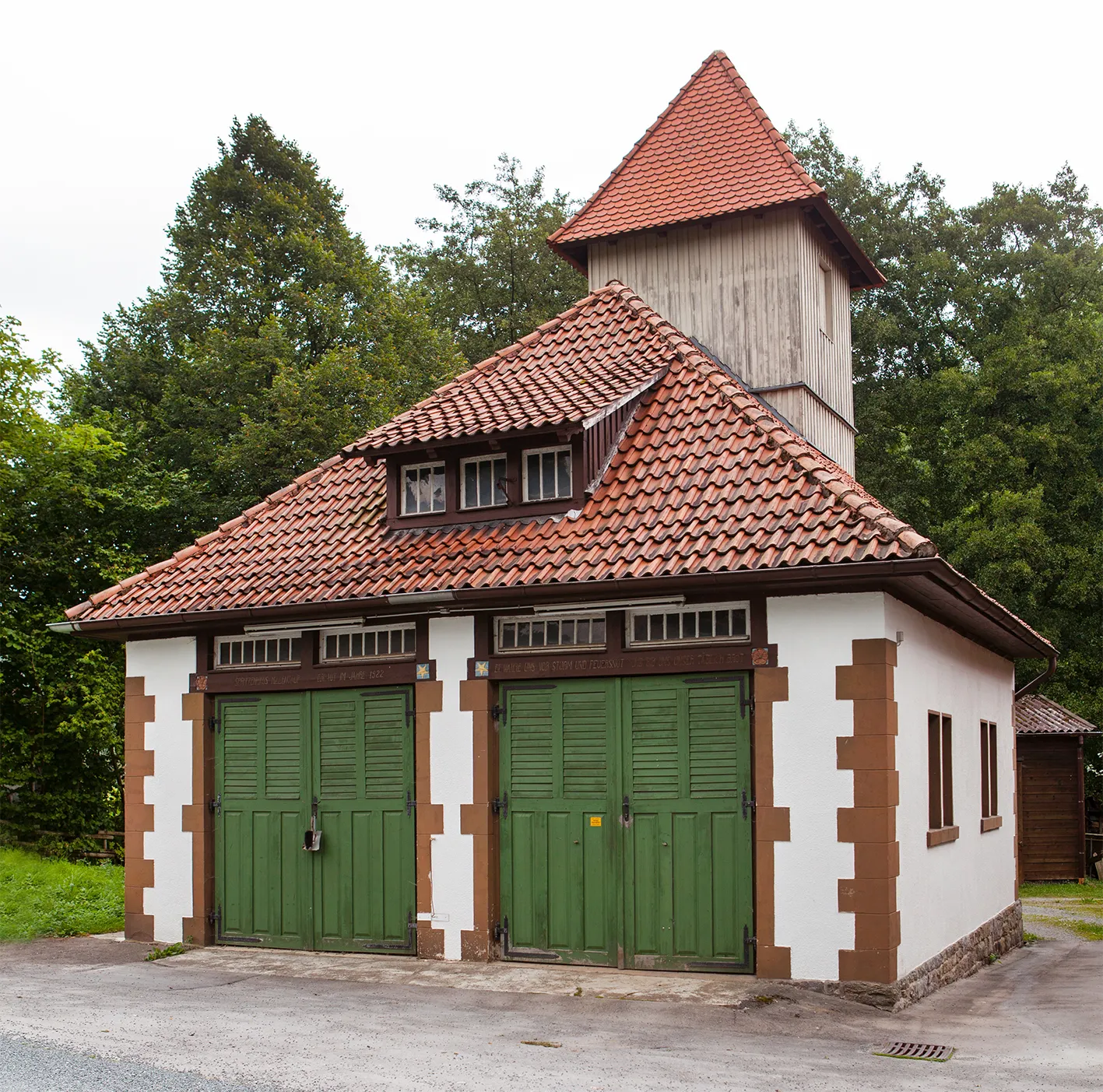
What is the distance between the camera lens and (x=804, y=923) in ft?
34.2

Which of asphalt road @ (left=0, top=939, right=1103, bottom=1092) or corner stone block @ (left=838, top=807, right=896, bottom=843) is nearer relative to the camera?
asphalt road @ (left=0, top=939, right=1103, bottom=1092)

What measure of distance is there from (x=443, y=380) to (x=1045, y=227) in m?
16.8

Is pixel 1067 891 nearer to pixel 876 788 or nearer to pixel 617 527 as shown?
pixel 876 788

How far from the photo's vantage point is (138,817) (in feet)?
44.3

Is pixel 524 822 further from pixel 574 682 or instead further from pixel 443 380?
pixel 443 380

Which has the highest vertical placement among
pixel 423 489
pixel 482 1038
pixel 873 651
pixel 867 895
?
pixel 423 489

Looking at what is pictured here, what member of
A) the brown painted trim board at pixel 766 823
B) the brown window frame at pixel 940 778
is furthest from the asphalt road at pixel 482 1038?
the brown window frame at pixel 940 778

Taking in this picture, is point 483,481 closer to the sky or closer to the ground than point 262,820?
closer to the sky

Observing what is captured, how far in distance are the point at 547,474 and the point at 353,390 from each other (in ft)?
54.9

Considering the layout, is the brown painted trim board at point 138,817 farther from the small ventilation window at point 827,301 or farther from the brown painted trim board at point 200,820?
the small ventilation window at point 827,301

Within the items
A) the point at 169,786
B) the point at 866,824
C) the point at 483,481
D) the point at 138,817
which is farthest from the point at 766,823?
the point at 138,817


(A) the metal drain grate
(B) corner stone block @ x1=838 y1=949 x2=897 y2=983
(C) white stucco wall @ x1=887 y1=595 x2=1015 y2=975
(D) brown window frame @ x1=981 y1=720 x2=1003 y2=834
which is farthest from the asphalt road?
(D) brown window frame @ x1=981 y1=720 x2=1003 y2=834

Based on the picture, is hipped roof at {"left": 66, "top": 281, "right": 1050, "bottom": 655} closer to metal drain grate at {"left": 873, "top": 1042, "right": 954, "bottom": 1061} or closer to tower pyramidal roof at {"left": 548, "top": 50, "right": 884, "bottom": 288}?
tower pyramidal roof at {"left": 548, "top": 50, "right": 884, "bottom": 288}

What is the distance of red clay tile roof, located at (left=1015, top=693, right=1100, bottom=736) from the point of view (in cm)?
2616
